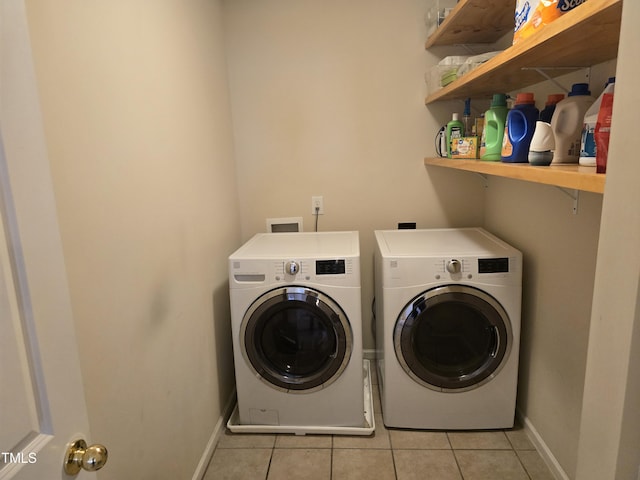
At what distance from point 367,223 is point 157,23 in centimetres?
155

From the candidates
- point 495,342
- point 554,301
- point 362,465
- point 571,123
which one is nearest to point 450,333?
point 495,342

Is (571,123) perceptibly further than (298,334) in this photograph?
No

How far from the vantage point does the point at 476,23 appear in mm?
1906

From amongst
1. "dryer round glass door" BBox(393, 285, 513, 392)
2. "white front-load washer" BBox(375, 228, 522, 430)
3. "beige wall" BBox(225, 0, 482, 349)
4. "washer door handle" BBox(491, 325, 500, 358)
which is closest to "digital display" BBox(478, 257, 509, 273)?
"white front-load washer" BBox(375, 228, 522, 430)

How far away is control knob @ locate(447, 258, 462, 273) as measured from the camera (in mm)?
1775

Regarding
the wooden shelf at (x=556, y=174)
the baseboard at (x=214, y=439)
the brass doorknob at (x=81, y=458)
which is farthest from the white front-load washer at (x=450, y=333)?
the brass doorknob at (x=81, y=458)

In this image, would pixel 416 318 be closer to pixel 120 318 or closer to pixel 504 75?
pixel 504 75

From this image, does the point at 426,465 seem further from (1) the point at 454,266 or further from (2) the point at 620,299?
(2) the point at 620,299

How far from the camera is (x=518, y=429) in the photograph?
1981mm

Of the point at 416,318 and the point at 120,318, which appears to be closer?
the point at 120,318

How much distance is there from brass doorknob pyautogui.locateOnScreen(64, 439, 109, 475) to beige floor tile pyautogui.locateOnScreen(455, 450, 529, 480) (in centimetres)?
157

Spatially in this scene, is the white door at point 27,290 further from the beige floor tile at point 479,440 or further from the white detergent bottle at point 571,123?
the beige floor tile at point 479,440

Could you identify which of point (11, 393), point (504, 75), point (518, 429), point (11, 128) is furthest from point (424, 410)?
point (11, 128)

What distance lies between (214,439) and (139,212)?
124cm
